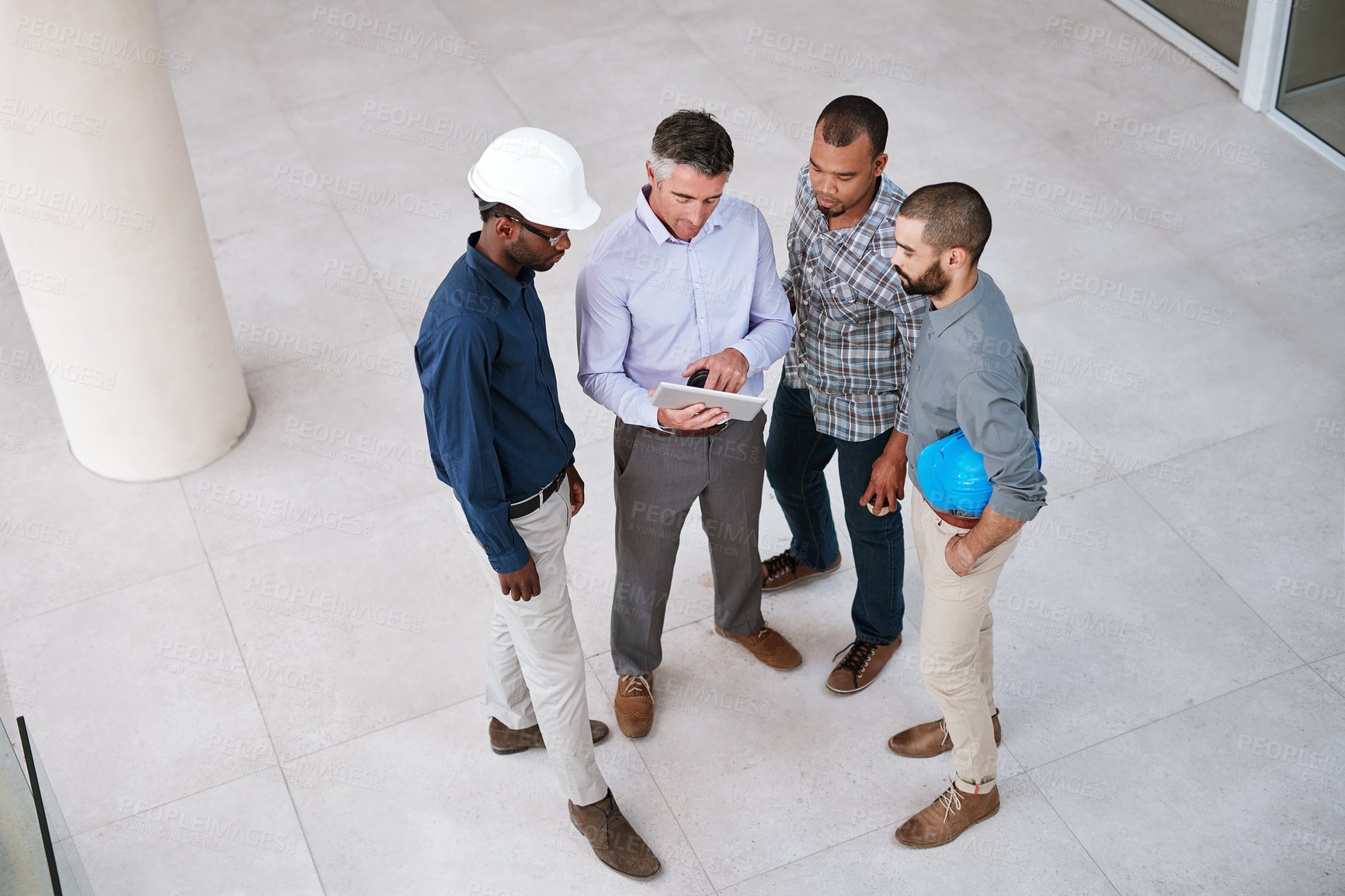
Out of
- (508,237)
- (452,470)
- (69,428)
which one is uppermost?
(508,237)

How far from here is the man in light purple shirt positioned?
2996 mm

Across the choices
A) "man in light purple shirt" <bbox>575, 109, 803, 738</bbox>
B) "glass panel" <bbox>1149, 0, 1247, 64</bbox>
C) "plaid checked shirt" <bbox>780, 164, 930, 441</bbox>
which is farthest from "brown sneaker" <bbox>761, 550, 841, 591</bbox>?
"glass panel" <bbox>1149, 0, 1247, 64</bbox>

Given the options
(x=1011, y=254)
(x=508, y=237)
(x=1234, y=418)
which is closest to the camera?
(x=508, y=237)

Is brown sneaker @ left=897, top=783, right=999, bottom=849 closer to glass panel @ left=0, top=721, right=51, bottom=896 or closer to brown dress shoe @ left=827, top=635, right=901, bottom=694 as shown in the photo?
brown dress shoe @ left=827, top=635, right=901, bottom=694

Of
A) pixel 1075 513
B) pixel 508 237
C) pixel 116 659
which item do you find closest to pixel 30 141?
pixel 116 659

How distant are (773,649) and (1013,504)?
135cm

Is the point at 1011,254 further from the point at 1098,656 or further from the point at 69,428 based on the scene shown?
the point at 69,428

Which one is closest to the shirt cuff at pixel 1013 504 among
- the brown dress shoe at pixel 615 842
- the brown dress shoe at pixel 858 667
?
the brown dress shoe at pixel 858 667

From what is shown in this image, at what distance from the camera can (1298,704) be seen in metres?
3.79

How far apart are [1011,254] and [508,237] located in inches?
137

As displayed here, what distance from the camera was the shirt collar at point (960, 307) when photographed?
284 cm

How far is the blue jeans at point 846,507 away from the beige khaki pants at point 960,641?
36cm

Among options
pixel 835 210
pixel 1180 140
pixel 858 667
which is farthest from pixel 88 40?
pixel 1180 140

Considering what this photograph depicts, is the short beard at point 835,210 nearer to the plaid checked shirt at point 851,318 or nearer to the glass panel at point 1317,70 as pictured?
the plaid checked shirt at point 851,318
